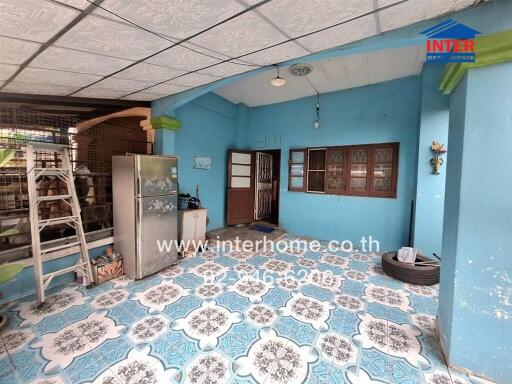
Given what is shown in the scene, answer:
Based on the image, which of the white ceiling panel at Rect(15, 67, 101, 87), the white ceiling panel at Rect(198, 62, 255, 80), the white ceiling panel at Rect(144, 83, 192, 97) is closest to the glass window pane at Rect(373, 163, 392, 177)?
the white ceiling panel at Rect(198, 62, 255, 80)

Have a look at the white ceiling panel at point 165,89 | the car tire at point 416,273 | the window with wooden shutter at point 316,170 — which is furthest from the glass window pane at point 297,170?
the white ceiling panel at point 165,89

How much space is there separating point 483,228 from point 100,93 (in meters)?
4.03

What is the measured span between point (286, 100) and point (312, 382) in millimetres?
4758

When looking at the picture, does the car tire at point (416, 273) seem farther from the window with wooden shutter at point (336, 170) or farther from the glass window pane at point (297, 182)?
the glass window pane at point (297, 182)

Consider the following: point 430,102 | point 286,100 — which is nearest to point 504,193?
point 430,102

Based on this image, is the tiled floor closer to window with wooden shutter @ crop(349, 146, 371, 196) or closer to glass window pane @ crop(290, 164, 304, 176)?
window with wooden shutter @ crop(349, 146, 371, 196)

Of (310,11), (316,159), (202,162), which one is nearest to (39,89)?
(202,162)

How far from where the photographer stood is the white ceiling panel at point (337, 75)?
3014mm

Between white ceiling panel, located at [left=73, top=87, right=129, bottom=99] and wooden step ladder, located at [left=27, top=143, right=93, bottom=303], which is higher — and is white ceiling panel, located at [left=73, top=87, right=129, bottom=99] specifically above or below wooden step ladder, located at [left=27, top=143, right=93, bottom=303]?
above

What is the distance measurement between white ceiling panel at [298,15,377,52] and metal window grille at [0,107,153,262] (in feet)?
8.72

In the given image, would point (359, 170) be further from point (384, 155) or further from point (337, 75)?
point (337, 75)

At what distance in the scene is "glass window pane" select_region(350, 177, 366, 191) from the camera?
4078 mm

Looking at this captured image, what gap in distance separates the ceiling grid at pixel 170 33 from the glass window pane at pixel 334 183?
2808 millimetres

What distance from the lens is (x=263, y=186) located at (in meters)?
6.04
